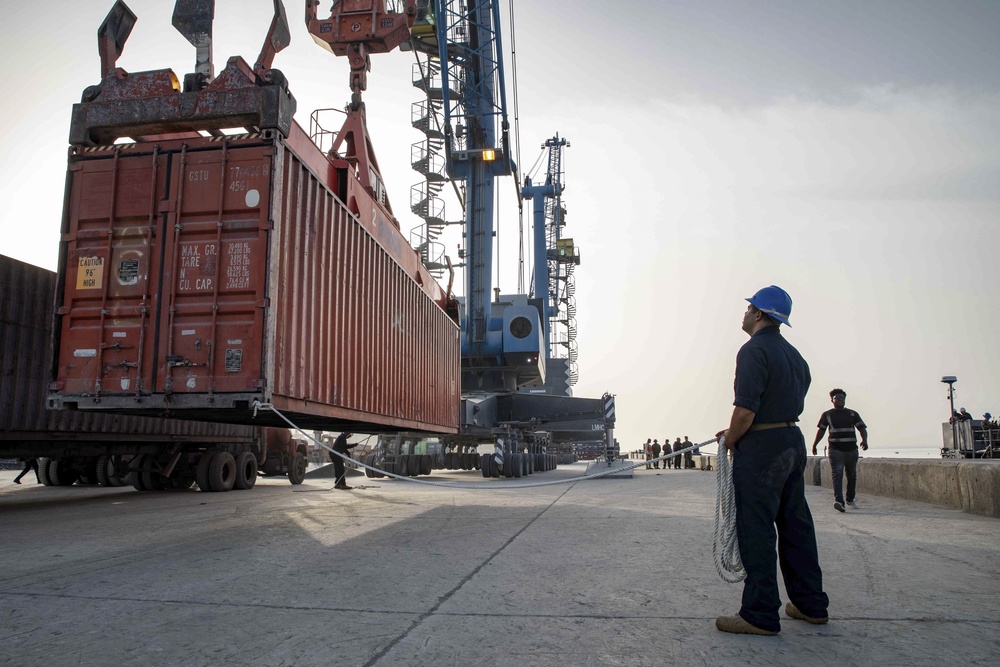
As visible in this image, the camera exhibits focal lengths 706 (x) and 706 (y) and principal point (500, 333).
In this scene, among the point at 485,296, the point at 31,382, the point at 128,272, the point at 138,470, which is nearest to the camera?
the point at 128,272

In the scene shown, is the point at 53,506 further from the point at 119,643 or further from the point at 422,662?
the point at 422,662

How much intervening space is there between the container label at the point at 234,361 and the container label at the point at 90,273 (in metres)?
1.64

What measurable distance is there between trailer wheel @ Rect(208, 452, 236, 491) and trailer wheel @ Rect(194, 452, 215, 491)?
0.17 ft

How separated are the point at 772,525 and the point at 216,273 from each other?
565cm

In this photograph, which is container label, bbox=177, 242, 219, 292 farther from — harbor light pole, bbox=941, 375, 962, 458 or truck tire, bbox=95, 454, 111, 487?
harbor light pole, bbox=941, 375, 962, 458

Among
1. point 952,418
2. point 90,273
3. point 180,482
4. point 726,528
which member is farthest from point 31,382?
point 952,418

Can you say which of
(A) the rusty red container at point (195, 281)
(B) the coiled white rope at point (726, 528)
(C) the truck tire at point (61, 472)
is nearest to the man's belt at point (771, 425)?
(B) the coiled white rope at point (726, 528)

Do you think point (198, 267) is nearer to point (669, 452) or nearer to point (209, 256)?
point (209, 256)

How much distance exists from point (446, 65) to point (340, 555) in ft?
73.9

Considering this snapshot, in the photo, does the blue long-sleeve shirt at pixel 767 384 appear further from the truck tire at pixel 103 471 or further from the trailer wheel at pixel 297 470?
the trailer wheel at pixel 297 470

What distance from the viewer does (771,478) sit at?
11.0 feet

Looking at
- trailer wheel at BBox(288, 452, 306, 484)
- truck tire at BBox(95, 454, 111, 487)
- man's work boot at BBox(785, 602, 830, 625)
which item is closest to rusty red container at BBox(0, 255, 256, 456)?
truck tire at BBox(95, 454, 111, 487)

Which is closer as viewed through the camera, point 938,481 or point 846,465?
point 846,465

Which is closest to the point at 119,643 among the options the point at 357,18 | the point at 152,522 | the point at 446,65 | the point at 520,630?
the point at 520,630
